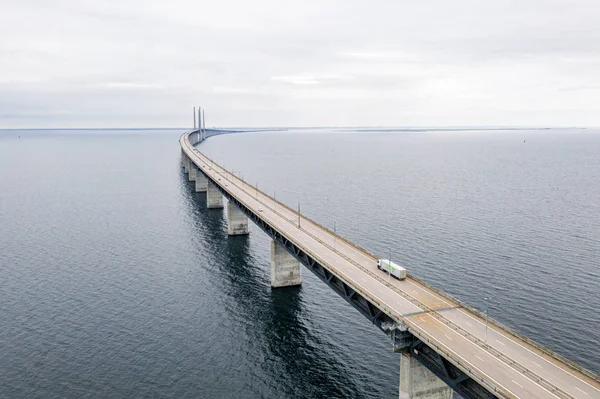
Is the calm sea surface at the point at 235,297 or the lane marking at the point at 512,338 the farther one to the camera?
the calm sea surface at the point at 235,297

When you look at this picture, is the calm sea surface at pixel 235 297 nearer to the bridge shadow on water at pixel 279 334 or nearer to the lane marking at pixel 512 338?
the bridge shadow on water at pixel 279 334

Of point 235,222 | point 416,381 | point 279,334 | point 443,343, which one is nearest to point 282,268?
point 279,334

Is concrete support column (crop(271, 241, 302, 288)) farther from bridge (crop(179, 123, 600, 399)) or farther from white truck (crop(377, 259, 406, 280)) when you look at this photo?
white truck (crop(377, 259, 406, 280))

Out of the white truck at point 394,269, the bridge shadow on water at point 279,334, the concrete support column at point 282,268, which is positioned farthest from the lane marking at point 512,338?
the concrete support column at point 282,268

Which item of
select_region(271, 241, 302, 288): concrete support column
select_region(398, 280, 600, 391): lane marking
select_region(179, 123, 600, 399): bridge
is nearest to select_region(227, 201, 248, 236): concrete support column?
select_region(271, 241, 302, 288): concrete support column

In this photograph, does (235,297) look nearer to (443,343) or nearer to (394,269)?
(394,269)
